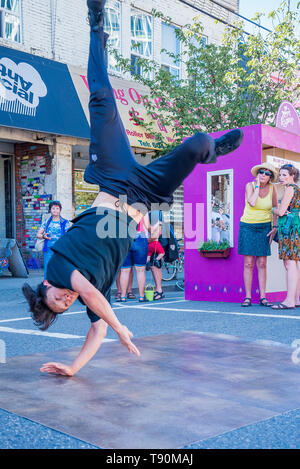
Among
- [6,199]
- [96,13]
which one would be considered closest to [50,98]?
[6,199]

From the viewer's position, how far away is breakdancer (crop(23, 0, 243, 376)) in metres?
3.43

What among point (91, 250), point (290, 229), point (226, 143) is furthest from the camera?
point (290, 229)

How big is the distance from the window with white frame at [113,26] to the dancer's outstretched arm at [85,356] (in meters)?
13.3

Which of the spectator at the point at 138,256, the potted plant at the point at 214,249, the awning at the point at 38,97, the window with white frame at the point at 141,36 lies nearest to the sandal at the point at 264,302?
the potted plant at the point at 214,249

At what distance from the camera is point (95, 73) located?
12.6 ft

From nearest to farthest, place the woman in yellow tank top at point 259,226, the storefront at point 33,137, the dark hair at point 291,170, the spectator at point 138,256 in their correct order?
1. the dark hair at point 291,170
2. the woman in yellow tank top at point 259,226
3. the spectator at point 138,256
4. the storefront at point 33,137

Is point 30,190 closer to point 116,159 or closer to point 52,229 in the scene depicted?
point 52,229

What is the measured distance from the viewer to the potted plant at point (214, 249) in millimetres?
8719

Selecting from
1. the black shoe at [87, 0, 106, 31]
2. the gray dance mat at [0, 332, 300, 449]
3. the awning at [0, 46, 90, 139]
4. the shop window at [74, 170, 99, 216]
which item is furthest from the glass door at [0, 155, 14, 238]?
the black shoe at [87, 0, 106, 31]

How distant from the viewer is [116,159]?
12.5 ft

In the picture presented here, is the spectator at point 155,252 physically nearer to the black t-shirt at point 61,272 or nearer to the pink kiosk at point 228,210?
the pink kiosk at point 228,210

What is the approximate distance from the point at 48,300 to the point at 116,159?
43.1 inches

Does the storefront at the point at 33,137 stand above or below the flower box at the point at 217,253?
above

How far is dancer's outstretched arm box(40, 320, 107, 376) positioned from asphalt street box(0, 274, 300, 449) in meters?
0.63
